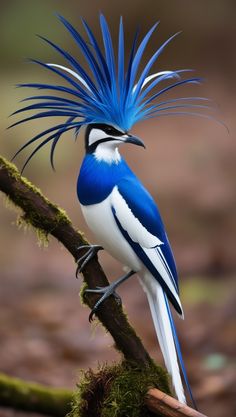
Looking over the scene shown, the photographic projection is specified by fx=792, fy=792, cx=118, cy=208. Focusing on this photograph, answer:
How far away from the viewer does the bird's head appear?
2.77 metres

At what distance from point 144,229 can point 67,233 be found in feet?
0.94

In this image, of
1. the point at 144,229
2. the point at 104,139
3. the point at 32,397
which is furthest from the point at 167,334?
the point at 32,397

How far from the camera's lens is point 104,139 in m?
2.79

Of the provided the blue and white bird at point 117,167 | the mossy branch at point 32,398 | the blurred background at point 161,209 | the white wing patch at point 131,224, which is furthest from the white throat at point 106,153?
the mossy branch at point 32,398

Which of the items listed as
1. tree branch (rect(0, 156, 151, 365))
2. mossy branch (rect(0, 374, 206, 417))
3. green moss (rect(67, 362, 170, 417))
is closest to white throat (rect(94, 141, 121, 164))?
tree branch (rect(0, 156, 151, 365))

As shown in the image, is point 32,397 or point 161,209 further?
point 161,209

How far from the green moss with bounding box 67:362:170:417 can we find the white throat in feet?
2.51

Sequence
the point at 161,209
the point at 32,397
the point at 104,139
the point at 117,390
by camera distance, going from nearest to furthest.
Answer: the point at 104,139
the point at 117,390
the point at 32,397
the point at 161,209

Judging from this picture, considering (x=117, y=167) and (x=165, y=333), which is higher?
(x=117, y=167)

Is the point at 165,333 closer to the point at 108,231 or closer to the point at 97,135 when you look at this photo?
the point at 108,231

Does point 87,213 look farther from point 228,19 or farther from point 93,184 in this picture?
point 228,19

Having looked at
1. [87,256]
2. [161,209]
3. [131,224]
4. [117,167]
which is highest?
[161,209]

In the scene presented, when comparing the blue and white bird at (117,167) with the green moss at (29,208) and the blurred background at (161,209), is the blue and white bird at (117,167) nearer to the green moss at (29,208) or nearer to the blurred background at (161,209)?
the green moss at (29,208)

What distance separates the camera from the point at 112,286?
9.40 ft
